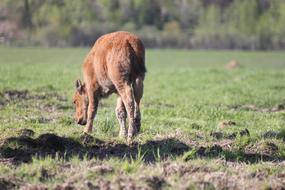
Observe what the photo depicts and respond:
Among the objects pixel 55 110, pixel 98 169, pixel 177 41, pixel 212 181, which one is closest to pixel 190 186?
pixel 212 181

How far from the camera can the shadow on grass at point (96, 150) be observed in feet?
27.1

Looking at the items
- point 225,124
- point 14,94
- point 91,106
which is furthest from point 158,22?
point 91,106

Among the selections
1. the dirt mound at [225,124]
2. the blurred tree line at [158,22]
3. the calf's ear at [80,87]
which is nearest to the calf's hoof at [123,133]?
the calf's ear at [80,87]

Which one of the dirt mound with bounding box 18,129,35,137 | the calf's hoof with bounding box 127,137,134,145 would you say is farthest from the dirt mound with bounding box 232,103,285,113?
the dirt mound with bounding box 18,129,35,137

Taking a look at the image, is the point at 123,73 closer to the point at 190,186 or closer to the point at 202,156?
the point at 202,156

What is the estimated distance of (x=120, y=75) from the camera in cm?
971

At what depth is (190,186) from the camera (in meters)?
6.70

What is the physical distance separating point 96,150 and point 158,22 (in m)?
64.2

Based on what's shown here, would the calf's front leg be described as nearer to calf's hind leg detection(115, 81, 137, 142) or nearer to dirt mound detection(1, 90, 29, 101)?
calf's hind leg detection(115, 81, 137, 142)

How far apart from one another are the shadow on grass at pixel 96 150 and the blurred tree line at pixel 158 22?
5576 centimetres

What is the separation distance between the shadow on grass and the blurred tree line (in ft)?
183

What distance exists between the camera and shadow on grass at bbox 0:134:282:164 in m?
8.27

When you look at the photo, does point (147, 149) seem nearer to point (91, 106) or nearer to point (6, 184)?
point (91, 106)

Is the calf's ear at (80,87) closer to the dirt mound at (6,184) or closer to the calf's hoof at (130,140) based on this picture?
the calf's hoof at (130,140)
